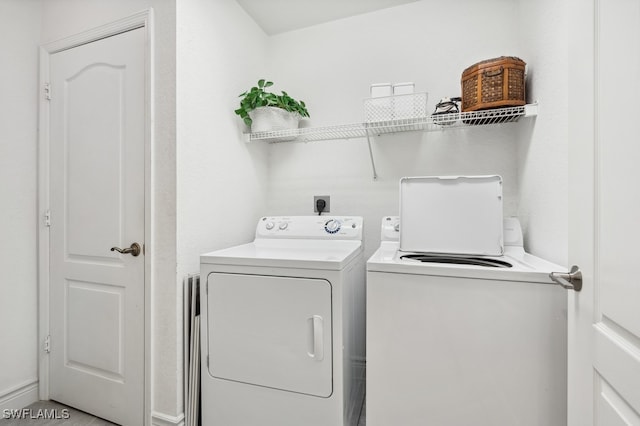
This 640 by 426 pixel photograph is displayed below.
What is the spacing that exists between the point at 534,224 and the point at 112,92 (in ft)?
7.92

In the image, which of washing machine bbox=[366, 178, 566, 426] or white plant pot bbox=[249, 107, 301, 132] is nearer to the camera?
washing machine bbox=[366, 178, 566, 426]

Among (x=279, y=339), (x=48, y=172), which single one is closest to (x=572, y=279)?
(x=279, y=339)

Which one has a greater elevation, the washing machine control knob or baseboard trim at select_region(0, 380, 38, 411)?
the washing machine control knob

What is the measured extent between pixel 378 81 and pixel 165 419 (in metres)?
2.41

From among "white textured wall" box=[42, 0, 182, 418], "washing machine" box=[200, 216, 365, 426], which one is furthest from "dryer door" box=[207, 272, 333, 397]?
"white textured wall" box=[42, 0, 182, 418]

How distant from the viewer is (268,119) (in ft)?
6.19

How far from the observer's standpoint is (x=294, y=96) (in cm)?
225

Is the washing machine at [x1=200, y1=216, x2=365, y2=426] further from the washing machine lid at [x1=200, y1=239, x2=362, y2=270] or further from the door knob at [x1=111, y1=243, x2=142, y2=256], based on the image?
the door knob at [x1=111, y1=243, x2=142, y2=256]

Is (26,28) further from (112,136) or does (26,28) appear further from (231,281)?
(231,281)

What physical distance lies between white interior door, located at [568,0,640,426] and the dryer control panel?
1.07 meters

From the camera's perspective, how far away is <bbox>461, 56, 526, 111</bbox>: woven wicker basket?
4.69 ft

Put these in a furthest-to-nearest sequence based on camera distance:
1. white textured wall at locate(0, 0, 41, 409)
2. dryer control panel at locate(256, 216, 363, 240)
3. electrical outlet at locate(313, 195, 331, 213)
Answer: electrical outlet at locate(313, 195, 331, 213) < dryer control panel at locate(256, 216, 363, 240) < white textured wall at locate(0, 0, 41, 409)

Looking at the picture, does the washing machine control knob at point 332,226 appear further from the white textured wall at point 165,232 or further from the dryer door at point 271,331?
the white textured wall at point 165,232

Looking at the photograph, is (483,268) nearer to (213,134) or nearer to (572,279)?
(572,279)
